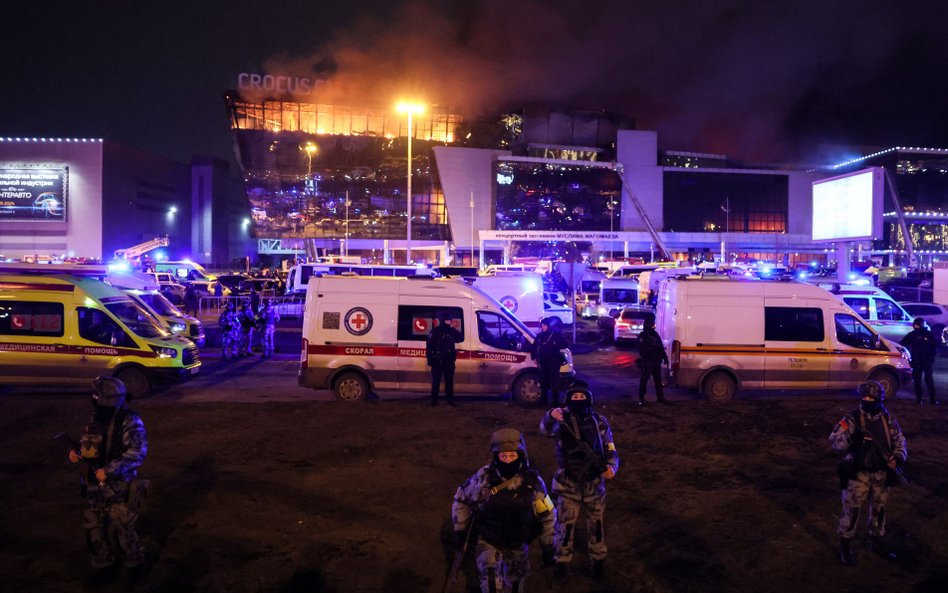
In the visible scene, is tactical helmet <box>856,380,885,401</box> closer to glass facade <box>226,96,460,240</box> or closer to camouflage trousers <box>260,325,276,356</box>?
camouflage trousers <box>260,325,276,356</box>

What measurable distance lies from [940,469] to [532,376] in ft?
19.0

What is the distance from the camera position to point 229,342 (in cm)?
1620

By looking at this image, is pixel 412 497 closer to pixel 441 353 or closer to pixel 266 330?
pixel 441 353

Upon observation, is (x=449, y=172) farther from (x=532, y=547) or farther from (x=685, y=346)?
(x=532, y=547)

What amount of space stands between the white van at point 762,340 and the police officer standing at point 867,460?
6.07m

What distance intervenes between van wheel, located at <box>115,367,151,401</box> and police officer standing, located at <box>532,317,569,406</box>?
6.83 metres

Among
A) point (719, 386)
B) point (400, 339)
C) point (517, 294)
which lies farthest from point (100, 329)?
point (719, 386)

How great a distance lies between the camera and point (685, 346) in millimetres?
11359

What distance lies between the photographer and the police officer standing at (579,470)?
4.74 metres

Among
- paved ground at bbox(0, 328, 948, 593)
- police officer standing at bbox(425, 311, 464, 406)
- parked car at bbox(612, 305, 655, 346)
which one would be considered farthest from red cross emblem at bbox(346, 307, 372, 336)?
parked car at bbox(612, 305, 655, 346)

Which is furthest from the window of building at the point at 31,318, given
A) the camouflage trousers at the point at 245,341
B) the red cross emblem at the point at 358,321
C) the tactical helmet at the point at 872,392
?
the tactical helmet at the point at 872,392

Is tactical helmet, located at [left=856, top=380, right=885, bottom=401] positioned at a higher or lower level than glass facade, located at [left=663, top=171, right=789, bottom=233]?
lower

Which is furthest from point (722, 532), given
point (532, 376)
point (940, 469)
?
point (532, 376)

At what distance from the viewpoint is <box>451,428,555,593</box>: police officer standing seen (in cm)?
382
